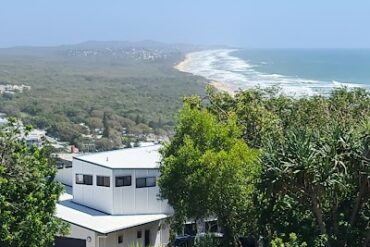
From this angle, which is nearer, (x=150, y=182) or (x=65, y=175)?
(x=150, y=182)

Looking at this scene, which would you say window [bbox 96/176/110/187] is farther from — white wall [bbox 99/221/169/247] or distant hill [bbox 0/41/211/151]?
distant hill [bbox 0/41/211/151]

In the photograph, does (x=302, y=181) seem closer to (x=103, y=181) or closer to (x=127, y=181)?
(x=127, y=181)

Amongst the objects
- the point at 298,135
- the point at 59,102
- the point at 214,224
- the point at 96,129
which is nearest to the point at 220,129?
the point at 298,135

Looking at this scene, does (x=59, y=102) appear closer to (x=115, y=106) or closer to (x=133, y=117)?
(x=115, y=106)

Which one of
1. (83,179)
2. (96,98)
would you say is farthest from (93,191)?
(96,98)

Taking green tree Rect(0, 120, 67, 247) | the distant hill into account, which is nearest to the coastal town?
green tree Rect(0, 120, 67, 247)

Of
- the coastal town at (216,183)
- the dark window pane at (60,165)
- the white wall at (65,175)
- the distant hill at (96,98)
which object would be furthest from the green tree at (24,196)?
the distant hill at (96,98)

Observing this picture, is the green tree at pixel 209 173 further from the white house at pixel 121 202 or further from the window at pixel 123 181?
the window at pixel 123 181
